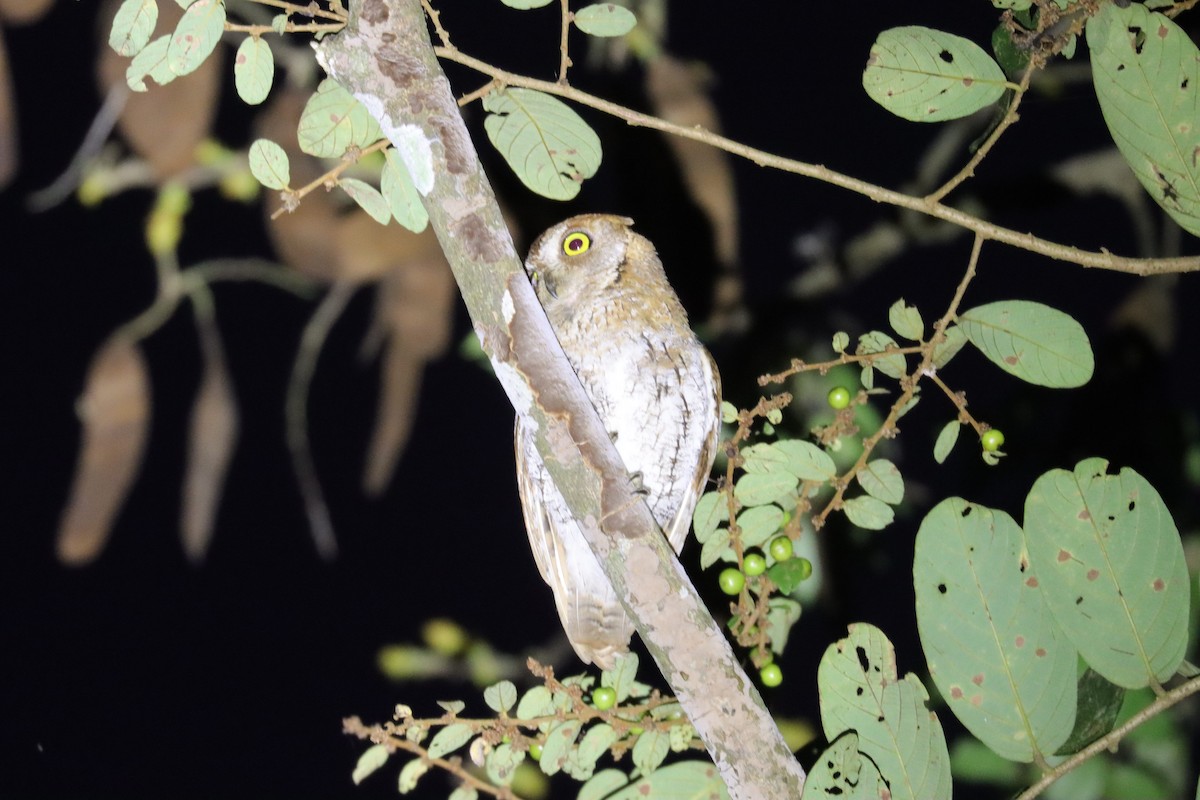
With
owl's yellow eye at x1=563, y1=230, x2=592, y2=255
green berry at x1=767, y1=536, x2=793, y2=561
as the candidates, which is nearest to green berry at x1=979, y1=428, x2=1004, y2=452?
green berry at x1=767, y1=536, x2=793, y2=561

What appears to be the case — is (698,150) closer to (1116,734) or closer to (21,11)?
(21,11)

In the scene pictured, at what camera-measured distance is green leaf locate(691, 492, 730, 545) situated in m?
0.96

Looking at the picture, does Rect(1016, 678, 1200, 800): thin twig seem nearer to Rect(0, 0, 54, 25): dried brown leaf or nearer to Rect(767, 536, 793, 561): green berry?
Rect(767, 536, 793, 561): green berry

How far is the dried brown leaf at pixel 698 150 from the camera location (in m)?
1.83

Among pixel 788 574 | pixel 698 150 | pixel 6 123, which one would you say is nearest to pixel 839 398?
pixel 788 574

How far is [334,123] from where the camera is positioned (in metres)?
0.85

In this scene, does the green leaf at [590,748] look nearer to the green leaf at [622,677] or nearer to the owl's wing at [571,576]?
the green leaf at [622,677]

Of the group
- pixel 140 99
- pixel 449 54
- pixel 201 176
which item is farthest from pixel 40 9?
pixel 449 54

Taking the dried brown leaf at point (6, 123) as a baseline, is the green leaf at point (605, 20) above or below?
above

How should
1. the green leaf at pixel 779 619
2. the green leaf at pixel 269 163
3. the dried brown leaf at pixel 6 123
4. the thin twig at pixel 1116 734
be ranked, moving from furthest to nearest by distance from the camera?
the dried brown leaf at pixel 6 123 < the green leaf at pixel 779 619 < the green leaf at pixel 269 163 < the thin twig at pixel 1116 734

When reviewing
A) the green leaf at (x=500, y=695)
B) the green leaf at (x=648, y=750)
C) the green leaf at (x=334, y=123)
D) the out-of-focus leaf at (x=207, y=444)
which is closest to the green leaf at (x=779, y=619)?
the green leaf at (x=648, y=750)

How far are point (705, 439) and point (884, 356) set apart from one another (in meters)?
0.50

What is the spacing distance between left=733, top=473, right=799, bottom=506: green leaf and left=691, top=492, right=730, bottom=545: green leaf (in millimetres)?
62

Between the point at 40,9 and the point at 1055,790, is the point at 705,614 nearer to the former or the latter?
the point at 1055,790
